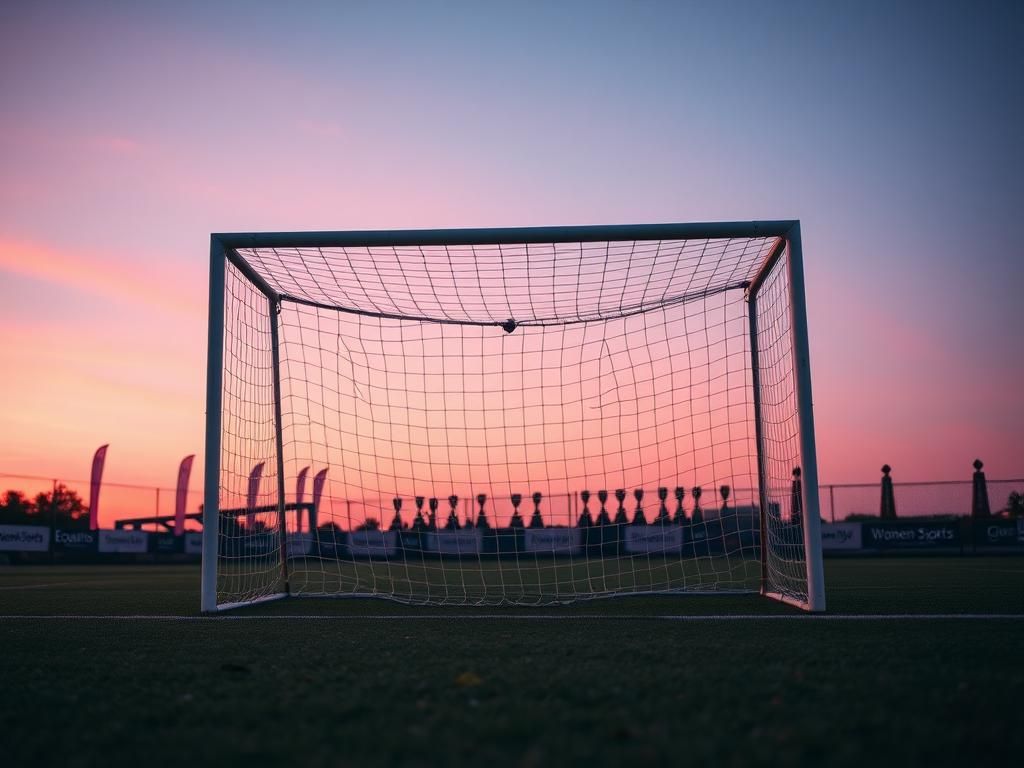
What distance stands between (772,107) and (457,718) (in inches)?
332

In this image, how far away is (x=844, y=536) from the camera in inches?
655

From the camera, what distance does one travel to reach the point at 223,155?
27.7 ft

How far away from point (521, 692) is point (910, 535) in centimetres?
1727

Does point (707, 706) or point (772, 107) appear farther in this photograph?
point (772, 107)

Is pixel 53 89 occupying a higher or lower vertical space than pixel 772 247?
higher

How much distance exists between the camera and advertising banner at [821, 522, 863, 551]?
16.6 m

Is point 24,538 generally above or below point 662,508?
below

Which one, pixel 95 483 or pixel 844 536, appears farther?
pixel 95 483

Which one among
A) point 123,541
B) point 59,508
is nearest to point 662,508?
point 123,541

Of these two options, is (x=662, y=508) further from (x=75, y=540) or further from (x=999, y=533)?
(x=75, y=540)

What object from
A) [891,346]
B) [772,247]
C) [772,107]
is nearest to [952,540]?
[891,346]

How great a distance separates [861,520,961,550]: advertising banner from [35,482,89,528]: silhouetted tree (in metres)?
19.6

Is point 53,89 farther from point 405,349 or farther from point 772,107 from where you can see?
point 772,107

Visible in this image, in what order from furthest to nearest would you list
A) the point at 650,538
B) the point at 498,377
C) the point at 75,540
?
the point at 75,540 → the point at 650,538 → the point at 498,377
